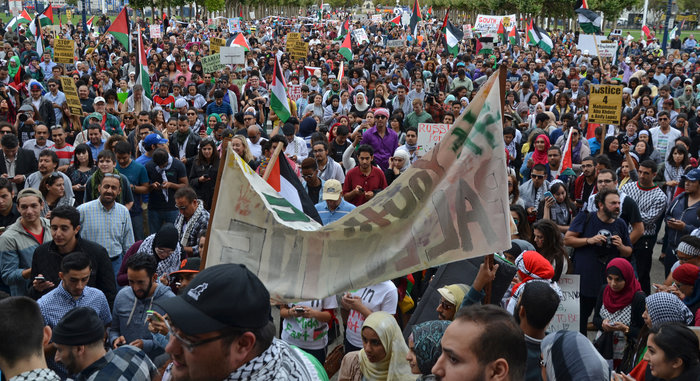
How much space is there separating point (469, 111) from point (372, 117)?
7.94 m

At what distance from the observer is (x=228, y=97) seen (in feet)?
49.3

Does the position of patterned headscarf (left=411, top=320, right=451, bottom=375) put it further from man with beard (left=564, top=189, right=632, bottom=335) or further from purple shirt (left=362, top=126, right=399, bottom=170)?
purple shirt (left=362, top=126, right=399, bottom=170)

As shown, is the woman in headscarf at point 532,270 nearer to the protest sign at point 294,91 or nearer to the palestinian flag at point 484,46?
the protest sign at point 294,91

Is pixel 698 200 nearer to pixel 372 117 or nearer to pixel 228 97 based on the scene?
pixel 372 117

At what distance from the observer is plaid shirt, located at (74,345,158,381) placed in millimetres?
3547

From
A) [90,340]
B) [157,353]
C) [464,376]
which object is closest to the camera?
[464,376]

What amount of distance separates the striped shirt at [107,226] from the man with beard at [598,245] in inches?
164

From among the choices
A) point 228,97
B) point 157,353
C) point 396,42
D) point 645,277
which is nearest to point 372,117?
point 228,97

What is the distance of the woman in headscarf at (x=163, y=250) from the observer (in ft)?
19.5

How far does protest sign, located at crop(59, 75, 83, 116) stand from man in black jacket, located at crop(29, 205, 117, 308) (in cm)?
637

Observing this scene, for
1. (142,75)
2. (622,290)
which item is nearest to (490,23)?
(142,75)

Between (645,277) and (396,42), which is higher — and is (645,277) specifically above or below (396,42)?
below

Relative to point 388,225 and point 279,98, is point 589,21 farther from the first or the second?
point 388,225

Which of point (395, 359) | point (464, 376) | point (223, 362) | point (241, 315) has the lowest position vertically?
point (395, 359)
